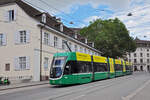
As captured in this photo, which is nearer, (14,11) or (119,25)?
(14,11)

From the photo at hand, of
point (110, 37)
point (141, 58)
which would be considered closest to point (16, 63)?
point (110, 37)

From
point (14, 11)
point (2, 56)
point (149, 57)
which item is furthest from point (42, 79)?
point (149, 57)

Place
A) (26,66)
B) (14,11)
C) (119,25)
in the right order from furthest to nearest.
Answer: (119,25) < (14,11) < (26,66)

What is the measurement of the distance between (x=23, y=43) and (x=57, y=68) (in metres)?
11.1

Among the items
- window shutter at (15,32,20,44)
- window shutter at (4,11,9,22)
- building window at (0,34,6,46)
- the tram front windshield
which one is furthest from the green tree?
the tram front windshield

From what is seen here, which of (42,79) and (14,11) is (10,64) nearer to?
(42,79)

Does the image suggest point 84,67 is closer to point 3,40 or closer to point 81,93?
point 81,93

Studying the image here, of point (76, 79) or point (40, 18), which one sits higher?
point (40, 18)

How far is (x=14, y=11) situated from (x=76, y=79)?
586 inches

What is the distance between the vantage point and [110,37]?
46.9 meters

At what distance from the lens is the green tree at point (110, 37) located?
4672 cm

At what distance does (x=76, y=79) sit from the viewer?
1644 cm

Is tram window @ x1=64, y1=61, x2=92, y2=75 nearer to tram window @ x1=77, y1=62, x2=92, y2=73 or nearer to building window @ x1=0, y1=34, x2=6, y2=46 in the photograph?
tram window @ x1=77, y1=62, x2=92, y2=73

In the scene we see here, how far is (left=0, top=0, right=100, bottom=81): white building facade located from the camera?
24130mm
